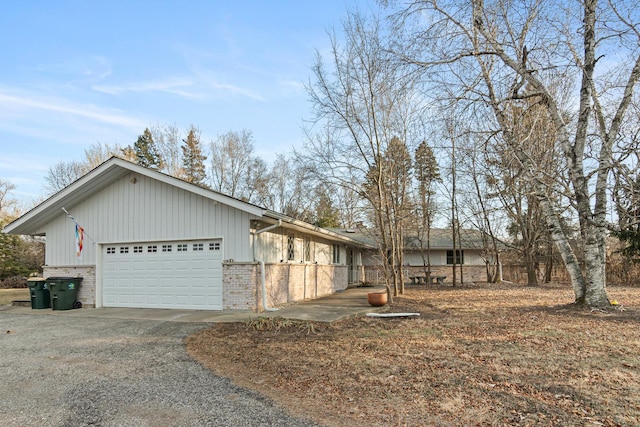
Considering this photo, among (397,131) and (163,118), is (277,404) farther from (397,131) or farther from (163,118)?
(163,118)

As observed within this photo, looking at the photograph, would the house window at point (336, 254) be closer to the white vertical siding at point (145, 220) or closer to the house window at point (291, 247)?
the house window at point (291, 247)

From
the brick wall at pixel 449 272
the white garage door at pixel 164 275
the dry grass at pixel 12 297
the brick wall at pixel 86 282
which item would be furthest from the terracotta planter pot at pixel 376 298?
the brick wall at pixel 449 272

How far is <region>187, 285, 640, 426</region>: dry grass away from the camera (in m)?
3.98

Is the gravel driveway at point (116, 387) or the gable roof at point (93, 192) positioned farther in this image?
the gable roof at point (93, 192)

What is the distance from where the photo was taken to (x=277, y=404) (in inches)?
171

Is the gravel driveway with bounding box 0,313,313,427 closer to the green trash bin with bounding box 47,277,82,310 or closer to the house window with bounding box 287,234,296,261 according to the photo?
the green trash bin with bounding box 47,277,82,310

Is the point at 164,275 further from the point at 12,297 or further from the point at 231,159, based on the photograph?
the point at 231,159

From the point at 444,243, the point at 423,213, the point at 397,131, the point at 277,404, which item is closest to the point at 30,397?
the point at 277,404

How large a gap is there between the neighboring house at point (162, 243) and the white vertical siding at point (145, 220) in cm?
3

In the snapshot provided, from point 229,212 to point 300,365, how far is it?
6.36 metres

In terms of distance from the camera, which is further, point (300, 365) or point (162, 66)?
point (162, 66)

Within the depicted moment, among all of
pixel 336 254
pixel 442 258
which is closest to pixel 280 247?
pixel 336 254

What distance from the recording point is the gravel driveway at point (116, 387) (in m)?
4.02

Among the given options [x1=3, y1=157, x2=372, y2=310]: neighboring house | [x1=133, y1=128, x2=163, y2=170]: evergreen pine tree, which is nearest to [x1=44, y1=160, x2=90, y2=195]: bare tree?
[x1=133, y1=128, x2=163, y2=170]: evergreen pine tree
